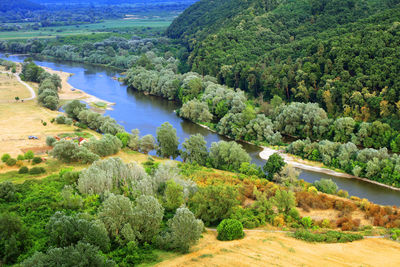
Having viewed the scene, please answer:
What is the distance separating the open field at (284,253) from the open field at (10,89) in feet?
222

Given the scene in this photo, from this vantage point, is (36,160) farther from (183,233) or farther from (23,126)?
(183,233)

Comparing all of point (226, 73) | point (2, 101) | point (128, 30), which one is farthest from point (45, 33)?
point (226, 73)

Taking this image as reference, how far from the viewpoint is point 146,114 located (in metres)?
77.5

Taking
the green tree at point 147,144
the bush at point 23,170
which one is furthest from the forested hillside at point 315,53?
the bush at point 23,170

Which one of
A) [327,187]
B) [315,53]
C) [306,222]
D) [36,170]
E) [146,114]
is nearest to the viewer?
[306,222]

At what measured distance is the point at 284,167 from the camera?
1747 inches

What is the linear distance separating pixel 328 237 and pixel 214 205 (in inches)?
353

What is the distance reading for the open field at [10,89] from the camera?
274ft

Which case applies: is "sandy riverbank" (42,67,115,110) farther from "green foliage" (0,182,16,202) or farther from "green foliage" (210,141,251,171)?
"green foliage" (0,182,16,202)

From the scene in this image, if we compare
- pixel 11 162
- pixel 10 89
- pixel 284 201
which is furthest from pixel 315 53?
pixel 10 89

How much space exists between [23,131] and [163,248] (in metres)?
42.3

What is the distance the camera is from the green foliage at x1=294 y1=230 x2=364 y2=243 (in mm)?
29281

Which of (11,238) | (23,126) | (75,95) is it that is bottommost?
(23,126)

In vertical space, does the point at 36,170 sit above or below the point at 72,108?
below
